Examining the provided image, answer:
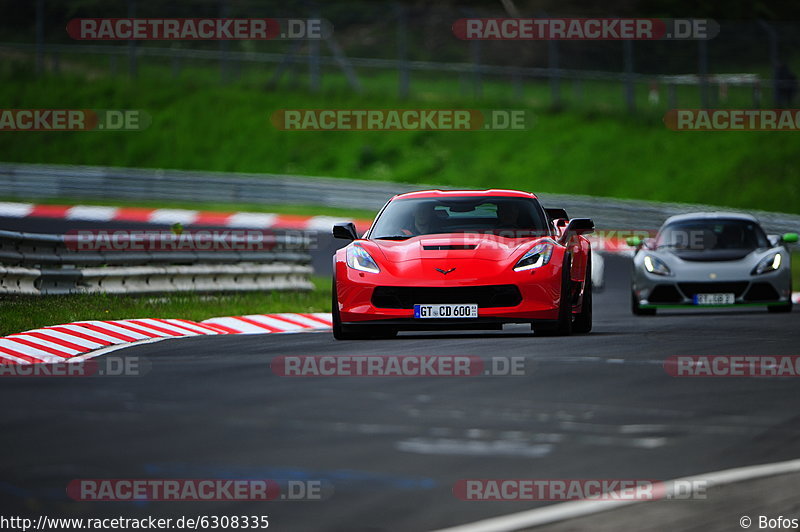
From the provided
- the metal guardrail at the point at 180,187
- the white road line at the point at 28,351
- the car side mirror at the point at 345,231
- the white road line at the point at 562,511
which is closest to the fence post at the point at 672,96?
the metal guardrail at the point at 180,187

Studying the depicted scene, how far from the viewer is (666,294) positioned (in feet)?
57.8

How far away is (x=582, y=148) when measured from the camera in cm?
4144

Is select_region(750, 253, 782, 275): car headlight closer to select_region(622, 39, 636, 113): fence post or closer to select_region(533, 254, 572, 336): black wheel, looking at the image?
select_region(533, 254, 572, 336): black wheel

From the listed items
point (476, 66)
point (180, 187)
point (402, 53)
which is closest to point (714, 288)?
point (180, 187)

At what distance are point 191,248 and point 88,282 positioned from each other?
2.10 meters

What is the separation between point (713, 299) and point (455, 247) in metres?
5.74

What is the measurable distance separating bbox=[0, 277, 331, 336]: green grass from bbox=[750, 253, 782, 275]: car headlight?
5380mm

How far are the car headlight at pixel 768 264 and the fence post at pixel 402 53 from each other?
22.1m

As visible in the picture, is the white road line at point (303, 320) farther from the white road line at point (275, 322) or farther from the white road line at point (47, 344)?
the white road line at point (47, 344)

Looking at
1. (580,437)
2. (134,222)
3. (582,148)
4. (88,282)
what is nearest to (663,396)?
(580,437)

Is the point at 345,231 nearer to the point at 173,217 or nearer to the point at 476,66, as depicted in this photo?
the point at 173,217

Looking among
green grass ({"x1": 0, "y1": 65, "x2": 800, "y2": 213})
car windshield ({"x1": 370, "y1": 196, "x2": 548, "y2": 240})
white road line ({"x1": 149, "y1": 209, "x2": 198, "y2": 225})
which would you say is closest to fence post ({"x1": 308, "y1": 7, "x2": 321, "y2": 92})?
green grass ({"x1": 0, "y1": 65, "x2": 800, "y2": 213})

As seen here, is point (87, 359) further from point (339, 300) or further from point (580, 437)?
point (580, 437)

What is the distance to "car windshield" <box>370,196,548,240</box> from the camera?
13602 mm
